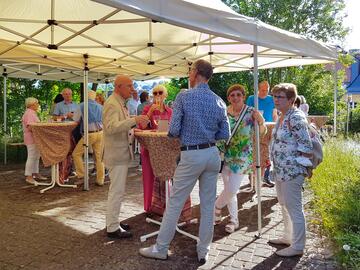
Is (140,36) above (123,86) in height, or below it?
above

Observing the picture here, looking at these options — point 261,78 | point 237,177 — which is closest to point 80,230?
point 237,177

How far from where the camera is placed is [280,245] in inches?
173

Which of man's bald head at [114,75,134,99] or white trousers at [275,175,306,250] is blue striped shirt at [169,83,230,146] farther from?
man's bald head at [114,75,134,99]

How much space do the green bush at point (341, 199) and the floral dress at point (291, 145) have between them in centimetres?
74

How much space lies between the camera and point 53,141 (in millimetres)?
7215

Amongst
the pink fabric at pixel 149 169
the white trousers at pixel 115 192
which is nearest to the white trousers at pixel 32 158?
the pink fabric at pixel 149 169

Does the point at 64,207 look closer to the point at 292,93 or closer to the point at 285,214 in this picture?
the point at 285,214

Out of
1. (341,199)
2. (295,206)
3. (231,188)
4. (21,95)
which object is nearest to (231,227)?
(231,188)

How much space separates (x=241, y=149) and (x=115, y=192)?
159 centimetres

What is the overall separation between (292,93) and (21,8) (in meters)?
4.50

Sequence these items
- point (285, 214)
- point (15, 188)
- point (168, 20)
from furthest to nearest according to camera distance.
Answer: point (15, 188) → point (285, 214) → point (168, 20)

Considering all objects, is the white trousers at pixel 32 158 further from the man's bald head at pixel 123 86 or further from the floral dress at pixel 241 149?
the floral dress at pixel 241 149

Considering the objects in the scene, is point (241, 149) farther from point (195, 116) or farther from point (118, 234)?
point (118, 234)

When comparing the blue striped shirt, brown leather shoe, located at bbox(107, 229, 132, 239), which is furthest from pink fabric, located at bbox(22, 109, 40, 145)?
the blue striped shirt
